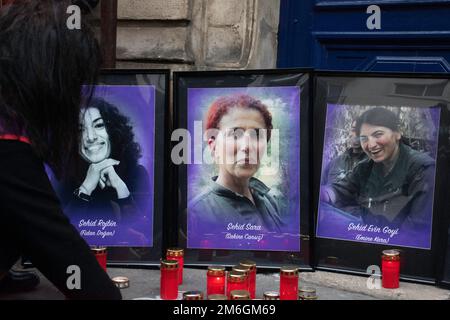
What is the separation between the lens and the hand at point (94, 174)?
11.2ft

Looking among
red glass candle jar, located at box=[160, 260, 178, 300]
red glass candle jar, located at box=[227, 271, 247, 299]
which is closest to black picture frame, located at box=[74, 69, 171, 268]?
red glass candle jar, located at box=[160, 260, 178, 300]

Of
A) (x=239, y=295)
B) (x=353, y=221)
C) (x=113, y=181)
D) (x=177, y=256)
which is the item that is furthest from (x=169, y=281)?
(x=353, y=221)

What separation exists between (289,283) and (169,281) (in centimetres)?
51

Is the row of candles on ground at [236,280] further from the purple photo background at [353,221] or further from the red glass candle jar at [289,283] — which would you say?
the purple photo background at [353,221]

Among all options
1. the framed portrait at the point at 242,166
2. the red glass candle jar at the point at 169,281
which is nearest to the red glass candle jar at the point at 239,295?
the red glass candle jar at the point at 169,281

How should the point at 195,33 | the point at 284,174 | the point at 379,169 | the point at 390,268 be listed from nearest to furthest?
the point at 390,268 < the point at 379,169 < the point at 284,174 < the point at 195,33

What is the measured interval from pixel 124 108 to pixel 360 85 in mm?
1135

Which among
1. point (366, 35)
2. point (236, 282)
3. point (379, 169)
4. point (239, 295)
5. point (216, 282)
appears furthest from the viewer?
point (366, 35)

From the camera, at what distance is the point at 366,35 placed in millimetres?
3877

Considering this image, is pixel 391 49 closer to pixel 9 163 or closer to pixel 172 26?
pixel 172 26

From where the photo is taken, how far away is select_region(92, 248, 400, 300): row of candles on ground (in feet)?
8.63

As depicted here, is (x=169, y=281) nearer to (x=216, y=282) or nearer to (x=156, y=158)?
(x=216, y=282)

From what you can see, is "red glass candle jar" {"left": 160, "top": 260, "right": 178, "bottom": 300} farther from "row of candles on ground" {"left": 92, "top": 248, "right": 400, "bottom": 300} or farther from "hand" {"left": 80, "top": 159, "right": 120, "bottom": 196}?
"hand" {"left": 80, "top": 159, "right": 120, "bottom": 196}

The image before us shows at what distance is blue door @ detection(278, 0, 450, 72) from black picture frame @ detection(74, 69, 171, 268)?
1.02 m
